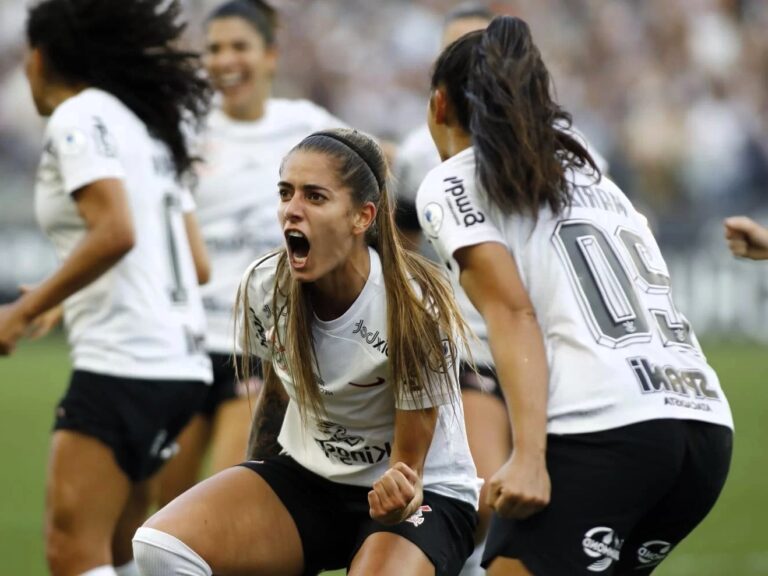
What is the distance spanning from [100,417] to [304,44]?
13.1 meters

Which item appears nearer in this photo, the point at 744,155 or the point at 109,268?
the point at 109,268

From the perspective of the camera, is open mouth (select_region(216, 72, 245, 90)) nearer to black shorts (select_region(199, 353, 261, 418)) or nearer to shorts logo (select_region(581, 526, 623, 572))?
black shorts (select_region(199, 353, 261, 418))

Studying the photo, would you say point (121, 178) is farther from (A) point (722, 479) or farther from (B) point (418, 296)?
(A) point (722, 479)

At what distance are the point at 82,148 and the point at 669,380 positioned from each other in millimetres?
2277

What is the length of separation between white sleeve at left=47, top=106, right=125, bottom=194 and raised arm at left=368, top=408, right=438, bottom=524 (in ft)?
5.10

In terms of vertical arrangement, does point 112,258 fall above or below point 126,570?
above

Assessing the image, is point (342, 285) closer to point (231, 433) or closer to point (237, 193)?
point (231, 433)

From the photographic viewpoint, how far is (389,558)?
4.04 meters

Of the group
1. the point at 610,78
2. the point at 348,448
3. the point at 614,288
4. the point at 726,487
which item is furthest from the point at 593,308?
the point at 610,78

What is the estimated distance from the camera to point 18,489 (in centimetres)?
996

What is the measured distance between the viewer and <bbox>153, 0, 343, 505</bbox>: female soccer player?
6.70 meters

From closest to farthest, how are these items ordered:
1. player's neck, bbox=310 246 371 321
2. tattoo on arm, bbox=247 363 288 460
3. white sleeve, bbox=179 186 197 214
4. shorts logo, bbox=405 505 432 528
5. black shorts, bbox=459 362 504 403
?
shorts logo, bbox=405 505 432 528, player's neck, bbox=310 246 371 321, tattoo on arm, bbox=247 363 288 460, white sleeve, bbox=179 186 197 214, black shorts, bbox=459 362 504 403

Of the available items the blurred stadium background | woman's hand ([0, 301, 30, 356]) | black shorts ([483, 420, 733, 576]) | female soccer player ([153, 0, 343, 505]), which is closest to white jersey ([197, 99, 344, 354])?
female soccer player ([153, 0, 343, 505])

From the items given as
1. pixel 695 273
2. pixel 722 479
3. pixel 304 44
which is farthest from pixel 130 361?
pixel 304 44
